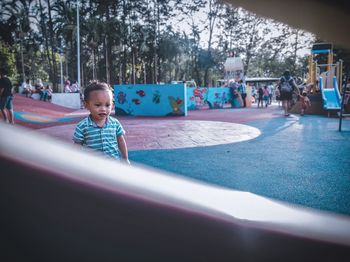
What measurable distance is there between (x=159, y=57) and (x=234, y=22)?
10054mm

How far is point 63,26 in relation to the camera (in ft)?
86.4

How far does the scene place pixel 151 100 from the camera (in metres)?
14.1

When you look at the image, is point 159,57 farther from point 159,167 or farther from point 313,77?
point 159,167

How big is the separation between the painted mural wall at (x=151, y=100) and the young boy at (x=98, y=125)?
11.0 meters

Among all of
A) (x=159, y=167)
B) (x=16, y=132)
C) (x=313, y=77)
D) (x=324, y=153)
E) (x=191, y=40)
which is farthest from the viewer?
(x=191, y=40)

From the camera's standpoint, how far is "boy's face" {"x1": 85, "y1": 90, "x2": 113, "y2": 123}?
2486 millimetres

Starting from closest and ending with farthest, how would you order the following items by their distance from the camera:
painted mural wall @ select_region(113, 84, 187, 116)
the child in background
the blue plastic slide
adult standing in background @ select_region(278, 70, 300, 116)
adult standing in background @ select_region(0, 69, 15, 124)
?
1. adult standing in background @ select_region(0, 69, 15, 124)
2. adult standing in background @ select_region(278, 70, 300, 116)
3. the blue plastic slide
4. the child in background
5. painted mural wall @ select_region(113, 84, 187, 116)

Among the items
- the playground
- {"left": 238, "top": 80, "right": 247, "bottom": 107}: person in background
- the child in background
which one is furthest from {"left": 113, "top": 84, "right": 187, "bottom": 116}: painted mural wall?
{"left": 238, "top": 80, "right": 247, "bottom": 107}: person in background

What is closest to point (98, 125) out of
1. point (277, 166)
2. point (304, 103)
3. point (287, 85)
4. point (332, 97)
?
point (277, 166)

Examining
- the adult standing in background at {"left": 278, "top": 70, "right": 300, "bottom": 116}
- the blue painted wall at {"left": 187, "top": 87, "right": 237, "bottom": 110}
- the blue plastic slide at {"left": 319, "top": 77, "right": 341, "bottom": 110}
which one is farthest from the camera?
the blue painted wall at {"left": 187, "top": 87, "right": 237, "bottom": 110}

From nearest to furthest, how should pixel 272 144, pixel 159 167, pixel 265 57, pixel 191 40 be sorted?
pixel 159 167, pixel 272 144, pixel 191 40, pixel 265 57

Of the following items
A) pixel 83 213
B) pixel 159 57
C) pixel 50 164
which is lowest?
pixel 83 213

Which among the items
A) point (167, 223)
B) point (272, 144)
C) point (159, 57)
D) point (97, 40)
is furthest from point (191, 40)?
point (167, 223)

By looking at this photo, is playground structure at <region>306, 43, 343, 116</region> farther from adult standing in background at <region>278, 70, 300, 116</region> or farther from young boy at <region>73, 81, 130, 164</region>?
young boy at <region>73, 81, 130, 164</region>
